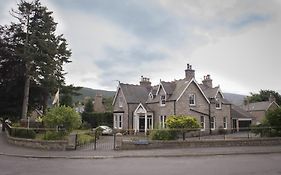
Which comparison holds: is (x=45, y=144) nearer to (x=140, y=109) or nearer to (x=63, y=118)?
(x=63, y=118)

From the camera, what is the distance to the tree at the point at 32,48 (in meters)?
35.9

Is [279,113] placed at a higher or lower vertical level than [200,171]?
higher

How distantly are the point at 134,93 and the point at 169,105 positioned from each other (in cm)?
797

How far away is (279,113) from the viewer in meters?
27.0

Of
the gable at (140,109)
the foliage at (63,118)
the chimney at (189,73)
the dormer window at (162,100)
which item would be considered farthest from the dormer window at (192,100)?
the foliage at (63,118)

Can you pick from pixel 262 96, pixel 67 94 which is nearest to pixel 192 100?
pixel 67 94

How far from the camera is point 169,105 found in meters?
42.1

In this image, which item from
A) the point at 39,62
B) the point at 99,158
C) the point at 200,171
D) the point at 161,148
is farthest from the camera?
the point at 39,62

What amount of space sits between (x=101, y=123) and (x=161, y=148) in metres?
36.8

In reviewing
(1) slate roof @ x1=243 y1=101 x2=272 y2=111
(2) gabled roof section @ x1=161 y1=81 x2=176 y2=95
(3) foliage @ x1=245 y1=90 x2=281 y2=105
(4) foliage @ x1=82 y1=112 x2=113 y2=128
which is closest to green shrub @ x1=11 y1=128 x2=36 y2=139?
(2) gabled roof section @ x1=161 y1=81 x2=176 y2=95

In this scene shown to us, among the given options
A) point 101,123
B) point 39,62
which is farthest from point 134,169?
point 101,123

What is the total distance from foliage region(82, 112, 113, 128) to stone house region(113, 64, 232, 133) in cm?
750

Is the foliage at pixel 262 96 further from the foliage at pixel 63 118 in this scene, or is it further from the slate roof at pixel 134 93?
the foliage at pixel 63 118

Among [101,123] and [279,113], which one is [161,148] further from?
[101,123]
